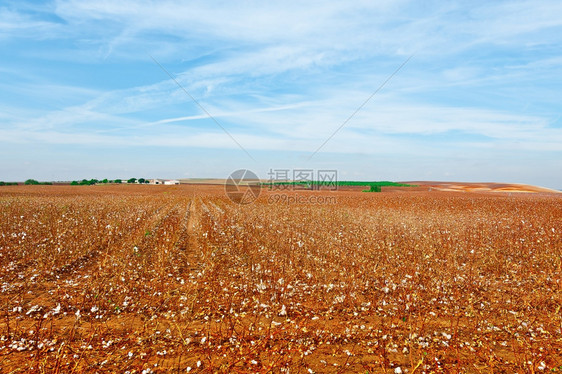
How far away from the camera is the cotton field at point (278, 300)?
21.2 feet

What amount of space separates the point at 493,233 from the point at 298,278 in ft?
47.0

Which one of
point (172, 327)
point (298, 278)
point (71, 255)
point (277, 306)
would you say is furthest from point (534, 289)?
point (71, 255)

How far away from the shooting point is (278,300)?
954 centimetres

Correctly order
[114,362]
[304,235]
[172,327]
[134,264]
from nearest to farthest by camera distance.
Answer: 1. [114,362]
2. [172,327]
3. [134,264]
4. [304,235]

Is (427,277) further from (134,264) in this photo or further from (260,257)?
(134,264)

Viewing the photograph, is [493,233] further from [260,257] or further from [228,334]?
[228,334]

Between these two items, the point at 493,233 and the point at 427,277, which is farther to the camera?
the point at 493,233

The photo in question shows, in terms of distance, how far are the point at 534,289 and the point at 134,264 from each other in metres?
15.6

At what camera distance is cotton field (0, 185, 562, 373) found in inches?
254

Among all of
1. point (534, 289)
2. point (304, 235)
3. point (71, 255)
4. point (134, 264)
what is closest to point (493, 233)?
point (534, 289)

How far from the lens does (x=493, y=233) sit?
60.1 ft

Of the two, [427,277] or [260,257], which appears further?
[260,257]

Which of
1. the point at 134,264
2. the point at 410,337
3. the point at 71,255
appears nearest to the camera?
the point at 410,337

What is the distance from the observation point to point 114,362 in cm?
627
